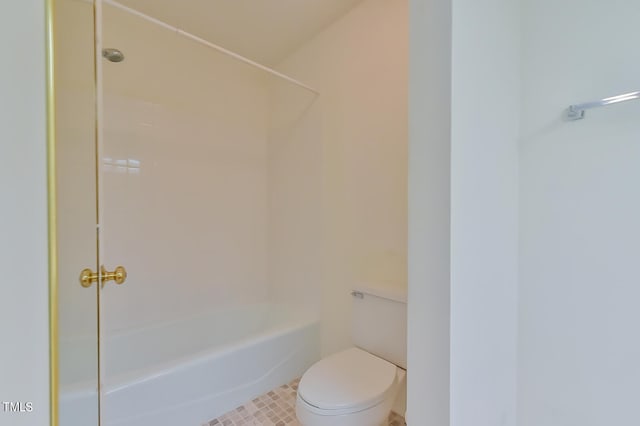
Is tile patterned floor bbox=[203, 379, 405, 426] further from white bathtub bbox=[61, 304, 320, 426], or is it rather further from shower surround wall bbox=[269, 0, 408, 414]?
shower surround wall bbox=[269, 0, 408, 414]

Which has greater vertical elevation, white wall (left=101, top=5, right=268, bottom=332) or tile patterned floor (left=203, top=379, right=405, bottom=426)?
white wall (left=101, top=5, right=268, bottom=332)

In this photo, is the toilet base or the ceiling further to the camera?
the ceiling

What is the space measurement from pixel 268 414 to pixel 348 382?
0.66 metres

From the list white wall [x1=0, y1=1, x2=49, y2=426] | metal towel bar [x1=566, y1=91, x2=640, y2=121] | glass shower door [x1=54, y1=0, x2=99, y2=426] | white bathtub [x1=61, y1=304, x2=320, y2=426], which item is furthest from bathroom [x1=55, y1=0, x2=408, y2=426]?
white wall [x1=0, y1=1, x2=49, y2=426]

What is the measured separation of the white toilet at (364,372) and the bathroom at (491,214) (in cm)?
39

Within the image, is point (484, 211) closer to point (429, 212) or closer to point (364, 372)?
point (429, 212)

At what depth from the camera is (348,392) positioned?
1.15 m

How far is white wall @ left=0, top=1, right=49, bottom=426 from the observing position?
A: 1.49 feet

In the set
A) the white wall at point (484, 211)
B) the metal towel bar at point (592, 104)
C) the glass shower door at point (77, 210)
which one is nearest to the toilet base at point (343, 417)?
the white wall at point (484, 211)

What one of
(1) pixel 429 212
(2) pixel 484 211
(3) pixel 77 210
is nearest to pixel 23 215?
(3) pixel 77 210

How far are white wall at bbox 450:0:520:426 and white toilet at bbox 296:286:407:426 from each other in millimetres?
415

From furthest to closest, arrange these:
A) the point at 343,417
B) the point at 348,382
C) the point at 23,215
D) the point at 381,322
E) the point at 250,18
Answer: the point at 250,18, the point at 381,322, the point at 348,382, the point at 343,417, the point at 23,215

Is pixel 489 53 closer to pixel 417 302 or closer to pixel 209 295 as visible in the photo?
pixel 417 302

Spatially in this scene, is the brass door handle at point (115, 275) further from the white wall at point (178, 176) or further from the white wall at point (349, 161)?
the white wall at point (349, 161)
